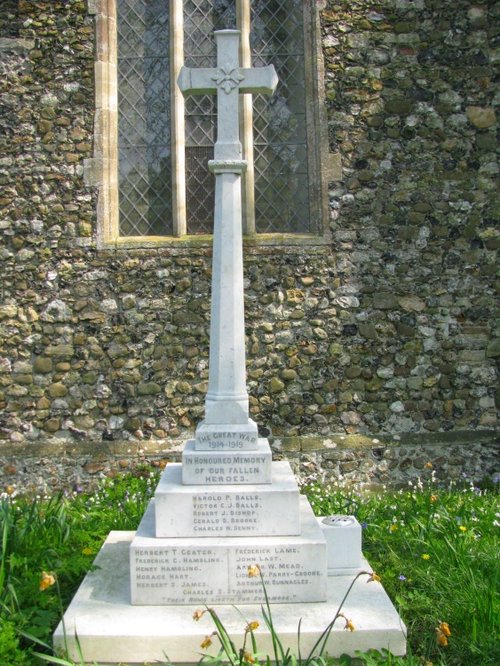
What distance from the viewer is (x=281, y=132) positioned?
744cm

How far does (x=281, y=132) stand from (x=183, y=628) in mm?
5479

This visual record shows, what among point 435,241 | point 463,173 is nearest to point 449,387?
point 435,241

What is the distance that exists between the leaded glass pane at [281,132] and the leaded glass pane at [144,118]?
3.13ft

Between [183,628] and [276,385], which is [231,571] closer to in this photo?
[183,628]

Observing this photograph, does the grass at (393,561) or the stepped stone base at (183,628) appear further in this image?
the grass at (393,561)

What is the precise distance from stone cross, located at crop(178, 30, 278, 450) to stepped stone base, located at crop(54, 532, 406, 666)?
886 mm

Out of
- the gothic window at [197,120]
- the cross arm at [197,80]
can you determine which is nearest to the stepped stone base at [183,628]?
the cross arm at [197,80]

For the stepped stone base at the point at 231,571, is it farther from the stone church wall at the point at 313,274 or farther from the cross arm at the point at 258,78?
the stone church wall at the point at 313,274

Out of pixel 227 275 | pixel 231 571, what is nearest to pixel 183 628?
pixel 231 571

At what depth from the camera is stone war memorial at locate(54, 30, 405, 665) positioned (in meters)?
3.27

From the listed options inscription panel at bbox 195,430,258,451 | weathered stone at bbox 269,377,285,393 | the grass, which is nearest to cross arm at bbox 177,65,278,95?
inscription panel at bbox 195,430,258,451

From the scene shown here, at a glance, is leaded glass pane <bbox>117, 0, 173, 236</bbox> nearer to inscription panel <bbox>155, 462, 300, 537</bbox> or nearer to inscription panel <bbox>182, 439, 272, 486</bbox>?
inscription panel <bbox>182, 439, 272, 486</bbox>

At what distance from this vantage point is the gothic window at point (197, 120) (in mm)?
7367

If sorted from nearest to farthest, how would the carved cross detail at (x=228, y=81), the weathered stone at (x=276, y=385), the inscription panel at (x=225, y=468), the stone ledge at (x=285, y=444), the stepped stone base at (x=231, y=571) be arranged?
1. the stepped stone base at (x=231, y=571)
2. the inscription panel at (x=225, y=468)
3. the carved cross detail at (x=228, y=81)
4. the stone ledge at (x=285, y=444)
5. the weathered stone at (x=276, y=385)
